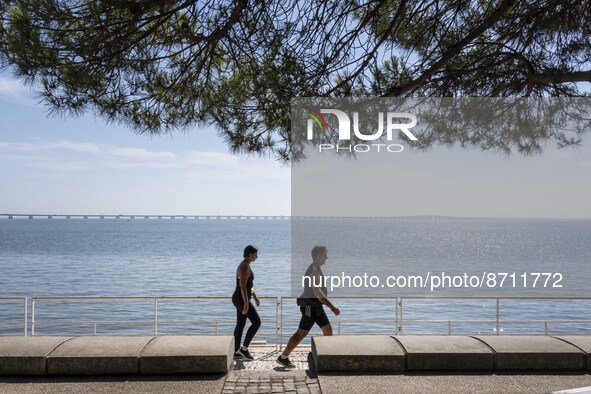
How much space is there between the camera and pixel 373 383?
5.75 meters

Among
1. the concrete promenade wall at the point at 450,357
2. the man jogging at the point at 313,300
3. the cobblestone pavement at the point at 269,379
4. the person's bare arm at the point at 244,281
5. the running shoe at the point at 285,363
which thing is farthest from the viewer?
the person's bare arm at the point at 244,281

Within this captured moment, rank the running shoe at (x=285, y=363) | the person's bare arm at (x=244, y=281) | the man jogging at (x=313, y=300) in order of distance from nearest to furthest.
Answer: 1. the running shoe at (x=285, y=363)
2. the man jogging at (x=313, y=300)
3. the person's bare arm at (x=244, y=281)

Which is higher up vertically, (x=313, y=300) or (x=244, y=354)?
(x=313, y=300)

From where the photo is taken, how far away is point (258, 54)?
7.38 meters

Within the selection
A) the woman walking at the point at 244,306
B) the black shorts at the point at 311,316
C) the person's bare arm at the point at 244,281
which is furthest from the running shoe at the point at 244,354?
the black shorts at the point at 311,316

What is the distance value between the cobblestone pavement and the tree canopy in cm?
281

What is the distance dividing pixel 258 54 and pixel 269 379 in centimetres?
356

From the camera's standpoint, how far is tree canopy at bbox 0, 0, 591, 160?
6.48 meters

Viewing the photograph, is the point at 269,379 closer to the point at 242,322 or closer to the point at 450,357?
A: the point at 242,322

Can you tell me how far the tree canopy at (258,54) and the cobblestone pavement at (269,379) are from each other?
111 inches

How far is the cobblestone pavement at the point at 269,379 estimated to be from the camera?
18.7 ft

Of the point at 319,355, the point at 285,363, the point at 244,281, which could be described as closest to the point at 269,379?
the point at 319,355

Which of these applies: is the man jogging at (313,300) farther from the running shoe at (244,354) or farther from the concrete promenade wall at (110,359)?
the concrete promenade wall at (110,359)

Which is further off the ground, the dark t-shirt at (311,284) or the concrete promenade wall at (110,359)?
the dark t-shirt at (311,284)
